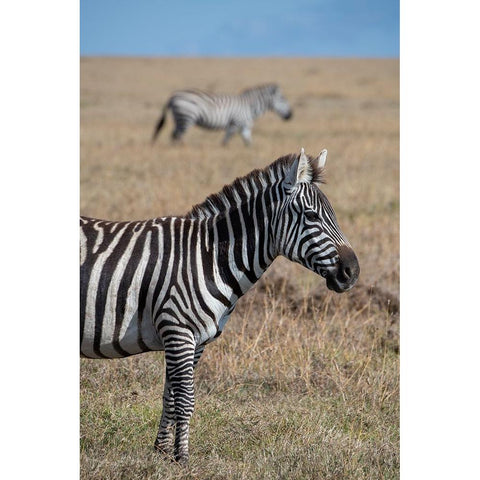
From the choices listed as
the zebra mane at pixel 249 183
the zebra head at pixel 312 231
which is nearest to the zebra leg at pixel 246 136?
the zebra mane at pixel 249 183

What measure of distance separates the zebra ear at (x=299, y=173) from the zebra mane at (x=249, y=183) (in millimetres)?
36

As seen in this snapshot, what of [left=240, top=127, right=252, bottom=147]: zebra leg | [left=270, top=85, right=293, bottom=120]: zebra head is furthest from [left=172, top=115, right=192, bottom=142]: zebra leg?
[left=270, top=85, right=293, bottom=120]: zebra head

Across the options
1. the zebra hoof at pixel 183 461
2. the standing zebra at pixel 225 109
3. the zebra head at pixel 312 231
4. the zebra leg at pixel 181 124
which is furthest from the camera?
the zebra leg at pixel 181 124

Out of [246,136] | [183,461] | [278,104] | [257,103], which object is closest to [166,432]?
[183,461]

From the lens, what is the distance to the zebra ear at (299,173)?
407cm

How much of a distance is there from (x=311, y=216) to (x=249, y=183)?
46 centimetres

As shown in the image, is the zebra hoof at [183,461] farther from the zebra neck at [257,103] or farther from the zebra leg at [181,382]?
the zebra neck at [257,103]

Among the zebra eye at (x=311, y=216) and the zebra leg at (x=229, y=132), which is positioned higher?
the zebra leg at (x=229, y=132)

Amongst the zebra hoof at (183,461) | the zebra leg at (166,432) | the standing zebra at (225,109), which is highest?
the standing zebra at (225,109)

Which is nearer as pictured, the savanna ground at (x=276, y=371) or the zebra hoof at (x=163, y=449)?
the zebra hoof at (x=163, y=449)

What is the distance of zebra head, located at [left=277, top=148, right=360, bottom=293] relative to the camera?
402 cm

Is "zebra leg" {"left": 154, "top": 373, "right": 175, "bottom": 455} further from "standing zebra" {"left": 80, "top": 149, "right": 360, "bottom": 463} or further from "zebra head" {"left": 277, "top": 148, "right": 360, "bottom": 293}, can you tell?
"zebra head" {"left": 277, "top": 148, "right": 360, "bottom": 293}
